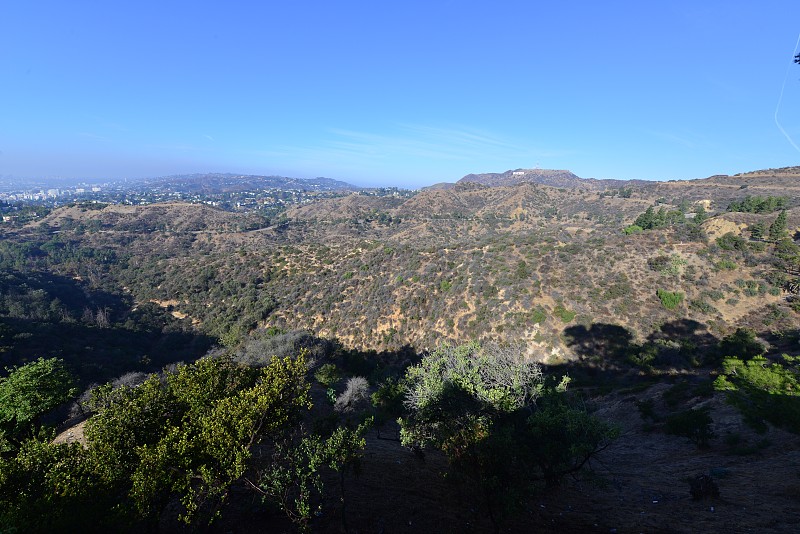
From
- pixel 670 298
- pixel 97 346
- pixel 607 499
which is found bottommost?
pixel 97 346

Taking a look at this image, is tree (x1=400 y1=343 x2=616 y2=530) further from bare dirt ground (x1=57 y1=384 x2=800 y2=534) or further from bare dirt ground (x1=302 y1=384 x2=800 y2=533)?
bare dirt ground (x1=302 y1=384 x2=800 y2=533)

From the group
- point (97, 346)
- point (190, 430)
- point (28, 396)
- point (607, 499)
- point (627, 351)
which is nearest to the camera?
point (190, 430)

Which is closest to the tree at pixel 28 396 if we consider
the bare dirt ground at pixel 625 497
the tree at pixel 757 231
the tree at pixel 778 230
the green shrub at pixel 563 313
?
the bare dirt ground at pixel 625 497

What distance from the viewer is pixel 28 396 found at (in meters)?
14.9

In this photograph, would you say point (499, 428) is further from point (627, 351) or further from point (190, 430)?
point (627, 351)

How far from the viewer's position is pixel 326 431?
1684 centimetres

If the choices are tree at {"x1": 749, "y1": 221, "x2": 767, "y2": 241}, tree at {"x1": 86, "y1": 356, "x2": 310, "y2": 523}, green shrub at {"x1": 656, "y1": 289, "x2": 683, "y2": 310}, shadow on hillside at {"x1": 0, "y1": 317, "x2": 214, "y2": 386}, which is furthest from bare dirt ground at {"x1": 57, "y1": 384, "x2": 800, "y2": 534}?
tree at {"x1": 749, "y1": 221, "x2": 767, "y2": 241}

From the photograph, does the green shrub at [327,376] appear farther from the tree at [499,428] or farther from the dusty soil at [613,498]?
the tree at [499,428]

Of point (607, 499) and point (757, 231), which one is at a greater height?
point (757, 231)

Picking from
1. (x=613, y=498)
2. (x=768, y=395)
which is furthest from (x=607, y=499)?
(x=768, y=395)

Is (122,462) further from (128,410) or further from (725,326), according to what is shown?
(725,326)

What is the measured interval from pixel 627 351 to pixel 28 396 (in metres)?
42.5

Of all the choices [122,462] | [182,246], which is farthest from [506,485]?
[182,246]

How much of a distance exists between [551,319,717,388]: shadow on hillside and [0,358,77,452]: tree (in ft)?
115
